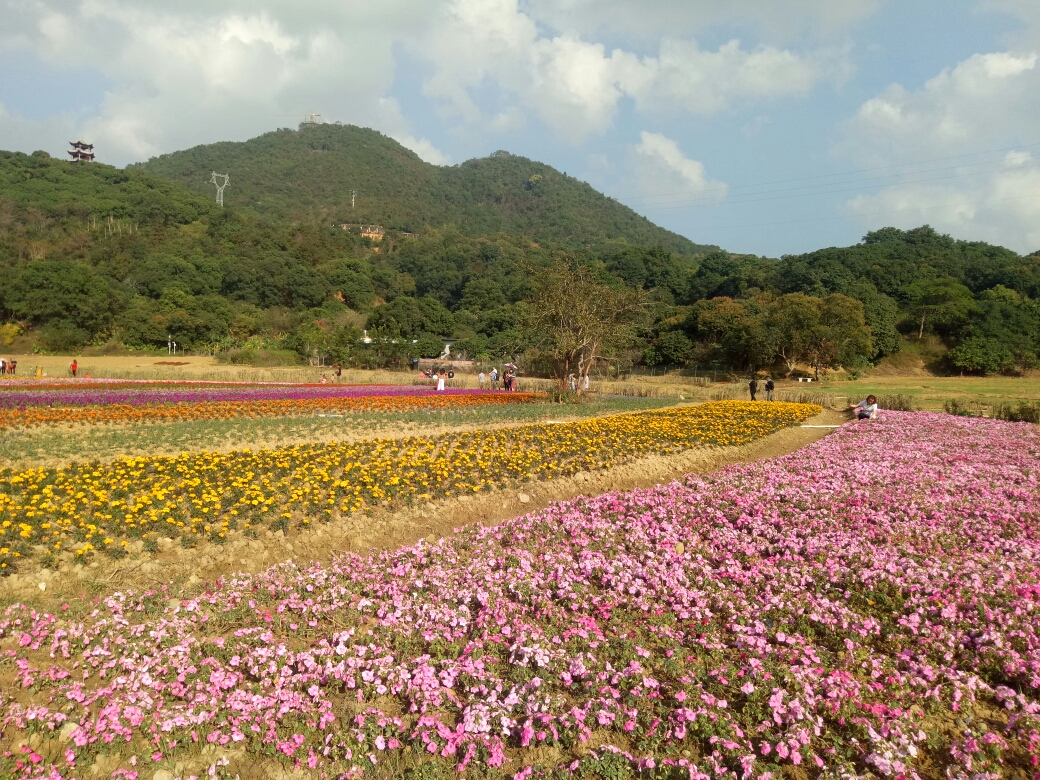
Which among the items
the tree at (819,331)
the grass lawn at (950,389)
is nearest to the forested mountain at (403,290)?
the tree at (819,331)

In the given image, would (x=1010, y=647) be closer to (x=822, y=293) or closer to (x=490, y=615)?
(x=490, y=615)

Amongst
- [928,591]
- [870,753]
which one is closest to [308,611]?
[870,753]

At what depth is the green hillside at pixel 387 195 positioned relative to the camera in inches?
6083

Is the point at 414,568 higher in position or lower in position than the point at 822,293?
lower

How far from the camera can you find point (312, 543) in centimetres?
823

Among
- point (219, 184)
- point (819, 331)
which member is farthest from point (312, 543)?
point (219, 184)

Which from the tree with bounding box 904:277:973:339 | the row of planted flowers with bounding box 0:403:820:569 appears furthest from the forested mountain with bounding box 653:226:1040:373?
the row of planted flowers with bounding box 0:403:820:569

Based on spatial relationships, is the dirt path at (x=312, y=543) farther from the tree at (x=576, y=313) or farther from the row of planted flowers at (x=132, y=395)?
the row of planted flowers at (x=132, y=395)

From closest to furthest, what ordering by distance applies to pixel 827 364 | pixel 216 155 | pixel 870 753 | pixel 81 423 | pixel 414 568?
pixel 870 753 → pixel 414 568 → pixel 81 423 → pixel 827 364 → pixel 216 155

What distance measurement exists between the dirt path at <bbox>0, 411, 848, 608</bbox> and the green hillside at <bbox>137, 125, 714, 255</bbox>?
14221 centimetres

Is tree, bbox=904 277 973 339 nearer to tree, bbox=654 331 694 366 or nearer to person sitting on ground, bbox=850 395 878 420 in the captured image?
tree, bbox=654 331 694 366

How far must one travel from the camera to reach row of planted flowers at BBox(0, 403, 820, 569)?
7934 mm

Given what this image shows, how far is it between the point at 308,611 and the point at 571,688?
9.04 ft

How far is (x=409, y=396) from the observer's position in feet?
90.4
